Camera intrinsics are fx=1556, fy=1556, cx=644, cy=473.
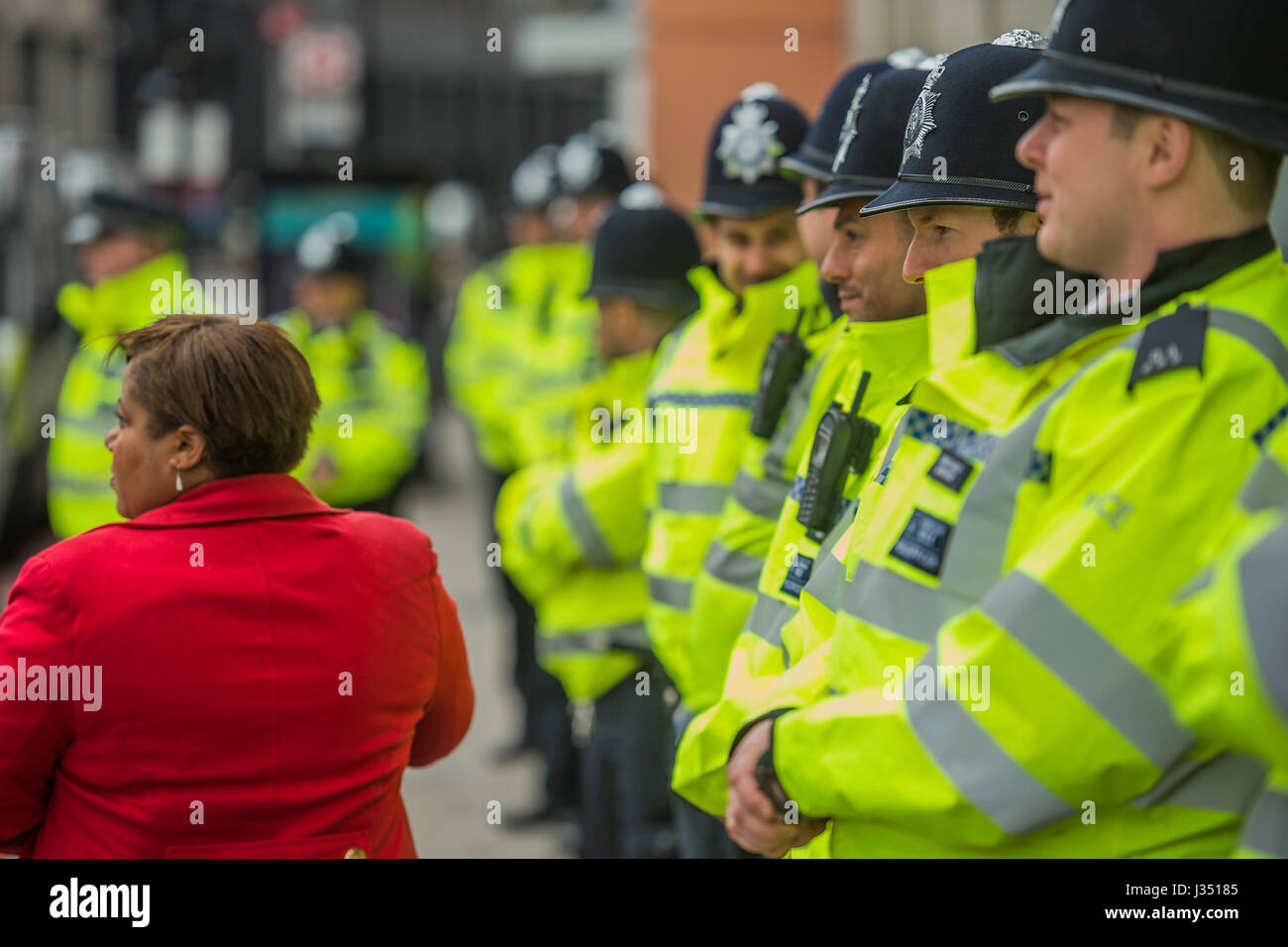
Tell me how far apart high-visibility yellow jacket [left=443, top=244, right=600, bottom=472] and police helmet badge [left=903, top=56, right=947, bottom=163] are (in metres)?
3.90

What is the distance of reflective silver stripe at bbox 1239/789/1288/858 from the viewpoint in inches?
64.4

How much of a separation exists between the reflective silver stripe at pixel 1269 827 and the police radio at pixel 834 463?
117 centimetres

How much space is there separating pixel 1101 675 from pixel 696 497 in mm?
2132

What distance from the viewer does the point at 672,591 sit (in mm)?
3877

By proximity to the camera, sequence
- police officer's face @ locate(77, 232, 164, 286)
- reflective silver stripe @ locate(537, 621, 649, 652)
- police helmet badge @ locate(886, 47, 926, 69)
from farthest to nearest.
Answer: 1. police officer's face @ locate(77, 232, 164, 286)
2. reflective silver stripe @ locate(537, 621, 649, 652)
3. police helmet badge @ locate(886, 47, 926, 69)

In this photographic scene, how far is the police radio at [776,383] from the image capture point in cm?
346

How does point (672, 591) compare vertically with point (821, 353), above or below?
below

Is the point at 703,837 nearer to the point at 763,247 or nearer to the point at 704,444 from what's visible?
the point at 704,444

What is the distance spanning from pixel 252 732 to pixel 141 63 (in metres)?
26.9

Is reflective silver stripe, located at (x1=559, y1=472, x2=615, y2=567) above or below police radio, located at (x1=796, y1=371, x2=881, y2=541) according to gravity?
below

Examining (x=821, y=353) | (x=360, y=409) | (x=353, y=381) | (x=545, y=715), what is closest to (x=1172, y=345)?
(x=821, y=353)

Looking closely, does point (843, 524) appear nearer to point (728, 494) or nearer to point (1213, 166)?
point (1213, 166)

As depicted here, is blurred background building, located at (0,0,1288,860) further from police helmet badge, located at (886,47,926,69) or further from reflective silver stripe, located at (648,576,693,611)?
reflective silver stripe, located at (648,576,693,611)

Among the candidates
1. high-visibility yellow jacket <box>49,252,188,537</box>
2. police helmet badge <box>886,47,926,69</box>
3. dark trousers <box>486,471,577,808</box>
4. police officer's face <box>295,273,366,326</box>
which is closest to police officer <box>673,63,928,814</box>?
police helmet badge <box>886,47,926,69</box>
